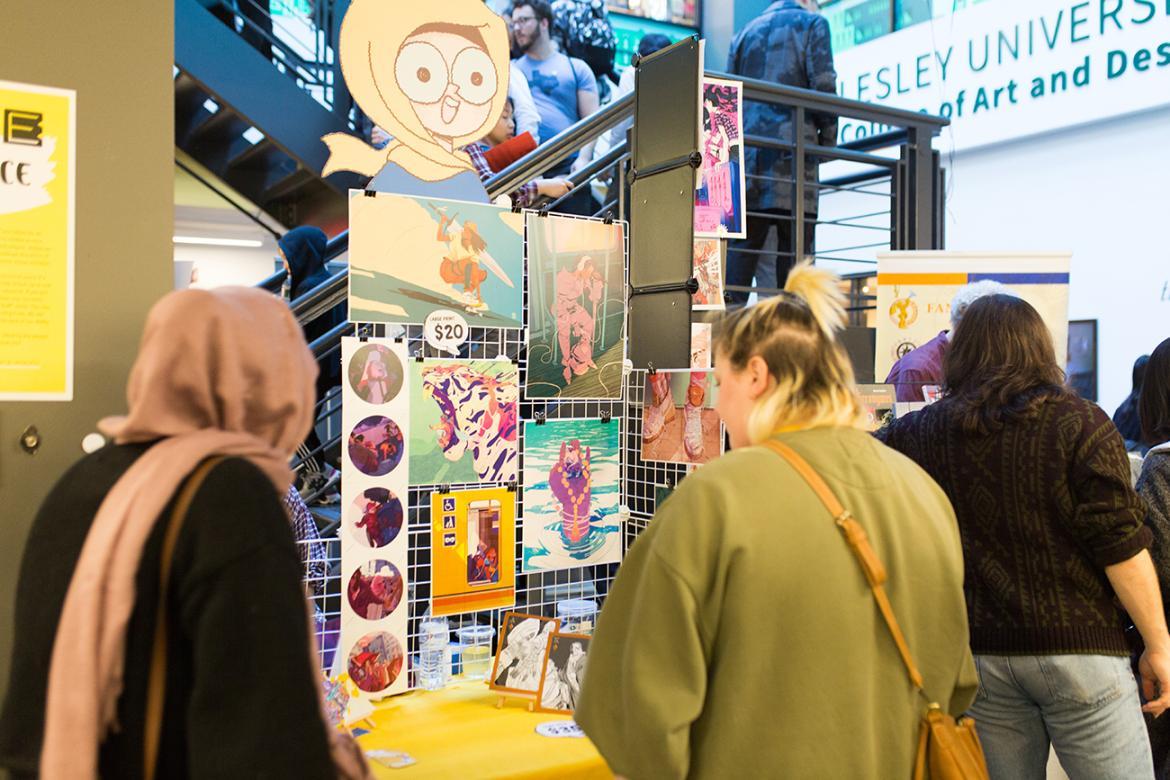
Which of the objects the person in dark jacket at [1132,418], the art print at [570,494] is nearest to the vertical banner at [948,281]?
the person in dark jacket at [1132,418]

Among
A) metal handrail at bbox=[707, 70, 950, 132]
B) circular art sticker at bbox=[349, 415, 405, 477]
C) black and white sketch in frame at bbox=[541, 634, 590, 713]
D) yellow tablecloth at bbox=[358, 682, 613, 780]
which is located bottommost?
yellow tablecloth at bbox=[358, 682, 613, 780]

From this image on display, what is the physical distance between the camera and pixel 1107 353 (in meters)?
6.92

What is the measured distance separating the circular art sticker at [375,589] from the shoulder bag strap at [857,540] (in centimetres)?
131

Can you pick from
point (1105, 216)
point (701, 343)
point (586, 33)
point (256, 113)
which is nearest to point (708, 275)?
point (701, 343)

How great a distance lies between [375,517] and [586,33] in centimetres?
487

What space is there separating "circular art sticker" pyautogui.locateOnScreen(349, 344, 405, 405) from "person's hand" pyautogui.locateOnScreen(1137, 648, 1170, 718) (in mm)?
1961

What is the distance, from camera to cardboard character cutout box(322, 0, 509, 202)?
2.49 m

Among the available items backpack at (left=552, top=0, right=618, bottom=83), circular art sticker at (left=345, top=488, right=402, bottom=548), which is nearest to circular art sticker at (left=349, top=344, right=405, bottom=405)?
circular art sticker at (left=345, top=488, right=402, bottom=548)

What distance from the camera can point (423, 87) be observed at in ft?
8.52

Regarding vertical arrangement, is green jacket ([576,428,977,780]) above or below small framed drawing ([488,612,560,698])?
above

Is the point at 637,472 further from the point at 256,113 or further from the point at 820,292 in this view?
the point at 256,113

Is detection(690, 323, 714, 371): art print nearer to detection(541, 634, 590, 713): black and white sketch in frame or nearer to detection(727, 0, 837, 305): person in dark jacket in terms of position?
detection(541, 634, 590, 713): black and white sketch in frame

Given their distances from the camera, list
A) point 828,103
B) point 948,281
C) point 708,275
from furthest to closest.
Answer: point 828,103 < point 948,281 < point 708,275

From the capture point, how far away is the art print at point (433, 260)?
2.50m
